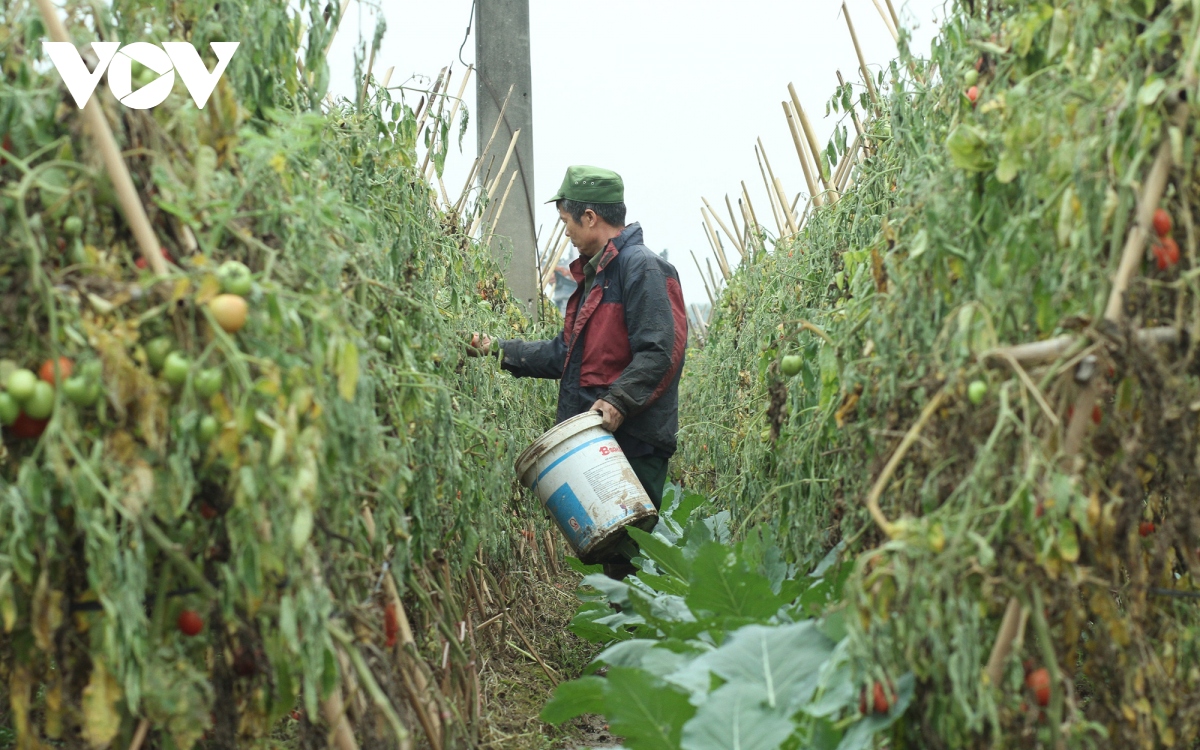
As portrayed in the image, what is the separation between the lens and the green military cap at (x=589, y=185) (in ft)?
11.6

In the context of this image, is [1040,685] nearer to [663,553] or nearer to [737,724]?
[737,724]

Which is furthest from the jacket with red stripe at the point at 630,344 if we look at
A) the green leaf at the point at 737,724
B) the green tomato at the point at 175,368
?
the green tomato at the point at 175,368

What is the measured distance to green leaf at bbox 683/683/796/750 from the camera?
66.9 inches

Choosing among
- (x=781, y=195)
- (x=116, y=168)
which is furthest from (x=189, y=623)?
(x=781, y=195)

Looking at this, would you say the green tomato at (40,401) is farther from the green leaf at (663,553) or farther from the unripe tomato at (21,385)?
the green leaf at (663,553)

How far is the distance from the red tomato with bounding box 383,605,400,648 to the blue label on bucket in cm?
111

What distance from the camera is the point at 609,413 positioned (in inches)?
126

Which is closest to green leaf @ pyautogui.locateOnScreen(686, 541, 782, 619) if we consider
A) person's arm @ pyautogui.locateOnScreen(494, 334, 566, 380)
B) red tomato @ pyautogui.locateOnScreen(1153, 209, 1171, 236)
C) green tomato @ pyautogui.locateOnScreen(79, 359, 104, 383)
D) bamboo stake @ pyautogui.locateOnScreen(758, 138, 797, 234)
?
red tomato @ pyautogui.locateOnScreen(1153, 209, 1171, 236)

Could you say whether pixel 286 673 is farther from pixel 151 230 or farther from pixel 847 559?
pixel 847 559

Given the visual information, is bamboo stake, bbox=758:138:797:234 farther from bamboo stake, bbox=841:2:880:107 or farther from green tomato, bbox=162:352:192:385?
green tomato, bbox=162:352:192:385

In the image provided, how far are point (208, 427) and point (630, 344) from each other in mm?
2199

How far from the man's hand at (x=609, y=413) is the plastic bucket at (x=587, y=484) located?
190mm

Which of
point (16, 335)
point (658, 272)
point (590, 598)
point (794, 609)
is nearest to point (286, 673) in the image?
point (16, 335)

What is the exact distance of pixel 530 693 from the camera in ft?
11.1
